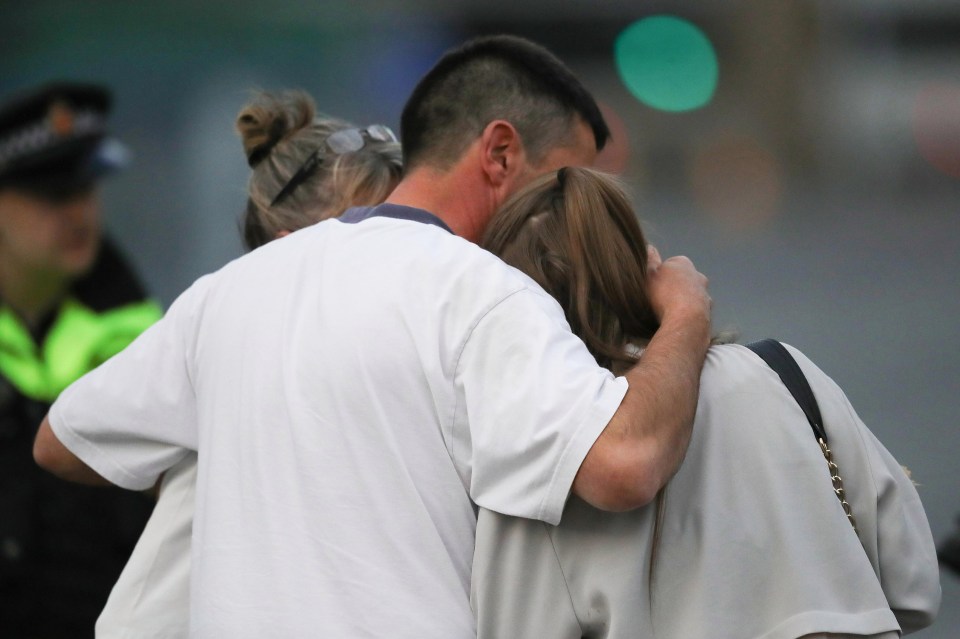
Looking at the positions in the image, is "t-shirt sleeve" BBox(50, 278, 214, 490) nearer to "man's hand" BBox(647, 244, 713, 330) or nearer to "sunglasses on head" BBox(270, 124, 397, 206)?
"sunglasses on head" BBox(270, 124, 397, 206)

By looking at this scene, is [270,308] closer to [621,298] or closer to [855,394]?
[621,298]

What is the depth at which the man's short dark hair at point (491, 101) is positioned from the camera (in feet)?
8.71

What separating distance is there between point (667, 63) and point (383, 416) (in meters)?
15.9

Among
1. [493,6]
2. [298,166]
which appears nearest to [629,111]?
[493,6]

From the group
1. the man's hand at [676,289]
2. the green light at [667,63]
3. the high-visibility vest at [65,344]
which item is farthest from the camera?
the green light at [667,63]

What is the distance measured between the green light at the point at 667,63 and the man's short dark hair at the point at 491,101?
13.5m

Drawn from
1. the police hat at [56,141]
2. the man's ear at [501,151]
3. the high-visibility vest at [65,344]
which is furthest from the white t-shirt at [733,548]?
the police hat at [56,141]

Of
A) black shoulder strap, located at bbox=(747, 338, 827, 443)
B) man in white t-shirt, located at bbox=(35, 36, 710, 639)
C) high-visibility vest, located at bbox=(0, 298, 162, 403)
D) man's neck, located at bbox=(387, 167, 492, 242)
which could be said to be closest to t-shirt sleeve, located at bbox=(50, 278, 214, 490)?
man in white t-shirt, located at bbox=(35, 36, 710, 639)

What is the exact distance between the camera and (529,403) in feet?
6.23

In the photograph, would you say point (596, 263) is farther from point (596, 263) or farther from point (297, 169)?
point (297, 169)

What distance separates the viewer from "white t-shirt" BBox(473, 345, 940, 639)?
6.31 ft

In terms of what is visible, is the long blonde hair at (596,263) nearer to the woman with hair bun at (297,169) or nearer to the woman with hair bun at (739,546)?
the woman with hair bun at (739,546)

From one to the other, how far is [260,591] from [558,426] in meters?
0.55

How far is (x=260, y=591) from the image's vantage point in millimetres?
2080
